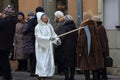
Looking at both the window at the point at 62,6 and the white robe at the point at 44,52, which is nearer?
the white robe at the point at 44,52

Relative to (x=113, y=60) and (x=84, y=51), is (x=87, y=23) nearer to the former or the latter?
(x=84, y=51)

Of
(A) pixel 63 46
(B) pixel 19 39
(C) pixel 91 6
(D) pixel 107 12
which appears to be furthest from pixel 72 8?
(A) pixel 63 46

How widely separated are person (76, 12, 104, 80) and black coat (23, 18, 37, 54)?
6.99ft

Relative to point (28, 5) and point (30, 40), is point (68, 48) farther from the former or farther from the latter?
point (28, 5)

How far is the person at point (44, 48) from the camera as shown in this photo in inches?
484

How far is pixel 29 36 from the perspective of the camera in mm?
14336

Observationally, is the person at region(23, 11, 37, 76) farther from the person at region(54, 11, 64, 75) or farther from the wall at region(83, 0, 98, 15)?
the wall at region(83, 0, 98, 15)

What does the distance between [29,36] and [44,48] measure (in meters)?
2.08

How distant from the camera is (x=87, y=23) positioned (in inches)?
482

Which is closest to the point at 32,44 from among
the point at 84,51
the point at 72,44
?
the point at 72,44

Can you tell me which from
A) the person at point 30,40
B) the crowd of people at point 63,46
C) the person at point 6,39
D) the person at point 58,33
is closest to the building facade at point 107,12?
the crowd of people at point 63,46

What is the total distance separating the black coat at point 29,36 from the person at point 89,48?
83.8 inches

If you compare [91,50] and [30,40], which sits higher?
[30,40]

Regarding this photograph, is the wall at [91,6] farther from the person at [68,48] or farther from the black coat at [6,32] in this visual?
the black coat at [6,32]
